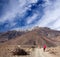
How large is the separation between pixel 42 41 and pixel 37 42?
237 inches

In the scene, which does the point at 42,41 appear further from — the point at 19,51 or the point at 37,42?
the point at 19,51

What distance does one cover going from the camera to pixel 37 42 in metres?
191

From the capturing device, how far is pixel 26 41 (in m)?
192

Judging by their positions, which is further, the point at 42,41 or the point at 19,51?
the point at 42,41

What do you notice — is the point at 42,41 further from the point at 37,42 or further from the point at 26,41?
the point at 26,41

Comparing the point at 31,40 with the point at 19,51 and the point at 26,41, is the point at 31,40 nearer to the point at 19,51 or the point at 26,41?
the point at 26,41

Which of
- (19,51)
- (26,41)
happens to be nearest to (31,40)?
(26,41)

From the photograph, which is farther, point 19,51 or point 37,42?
point 37,42

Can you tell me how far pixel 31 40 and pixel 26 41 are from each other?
6.48 meters

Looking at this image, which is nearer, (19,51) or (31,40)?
(19,51)

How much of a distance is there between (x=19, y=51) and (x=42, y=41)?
164 metres

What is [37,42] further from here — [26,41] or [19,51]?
[19,51]

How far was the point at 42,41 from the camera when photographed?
631 ft

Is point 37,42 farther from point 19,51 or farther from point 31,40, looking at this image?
point 19,51
